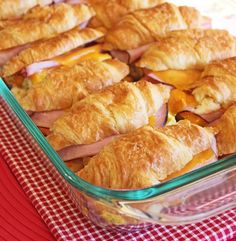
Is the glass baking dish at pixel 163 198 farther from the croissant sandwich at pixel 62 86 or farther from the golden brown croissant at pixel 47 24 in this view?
the golden brown croissant at pixel 47 24

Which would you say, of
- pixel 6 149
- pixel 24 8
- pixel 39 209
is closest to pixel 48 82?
pixel 6 149

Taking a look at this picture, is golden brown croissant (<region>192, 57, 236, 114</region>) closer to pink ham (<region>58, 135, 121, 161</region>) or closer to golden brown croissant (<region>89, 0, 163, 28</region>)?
pink ham (<region>58, 135, 121, 161</region>)

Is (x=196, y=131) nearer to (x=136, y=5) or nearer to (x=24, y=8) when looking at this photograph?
(x=136, y=5)

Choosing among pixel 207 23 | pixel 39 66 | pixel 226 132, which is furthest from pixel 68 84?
pixel 207 23

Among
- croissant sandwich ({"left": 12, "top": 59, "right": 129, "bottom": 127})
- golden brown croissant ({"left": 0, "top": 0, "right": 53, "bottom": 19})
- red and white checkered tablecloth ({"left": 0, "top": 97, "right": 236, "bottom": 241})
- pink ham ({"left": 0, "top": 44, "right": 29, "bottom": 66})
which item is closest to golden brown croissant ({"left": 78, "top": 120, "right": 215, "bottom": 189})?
red and white checkered tablecloth ({"left": 0, "top": 97, "right": 236, "bottom": 241})

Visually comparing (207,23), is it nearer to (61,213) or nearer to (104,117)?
(104,117)

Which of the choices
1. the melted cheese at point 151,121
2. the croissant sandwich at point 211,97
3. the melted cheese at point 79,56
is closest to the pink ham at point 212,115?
the croissant sandwich at point 211,97
